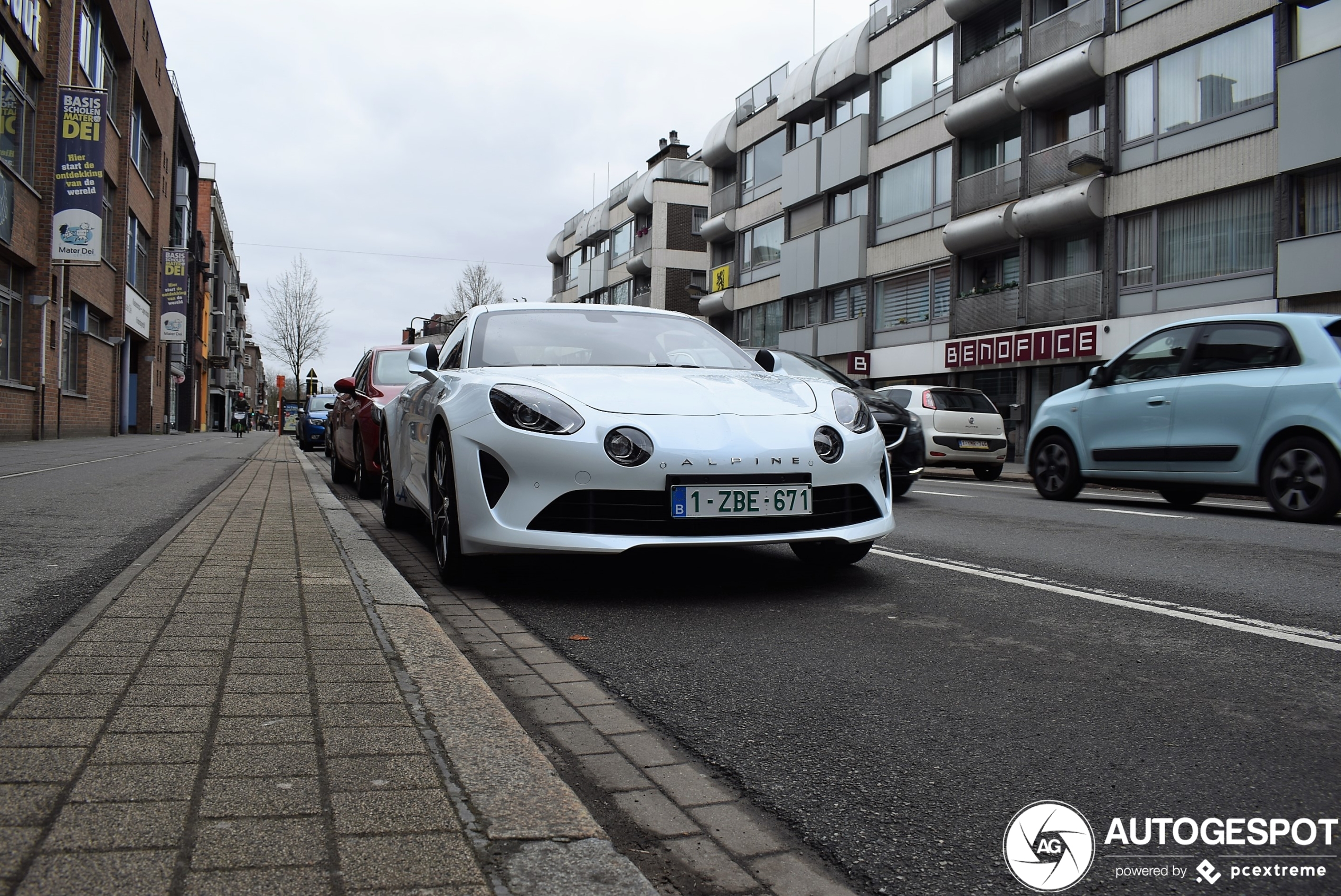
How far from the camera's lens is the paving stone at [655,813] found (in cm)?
215

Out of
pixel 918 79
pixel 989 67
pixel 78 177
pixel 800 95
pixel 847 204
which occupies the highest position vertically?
pixel 800 95

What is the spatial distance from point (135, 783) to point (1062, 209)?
2467cm

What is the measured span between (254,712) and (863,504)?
9.71 feet

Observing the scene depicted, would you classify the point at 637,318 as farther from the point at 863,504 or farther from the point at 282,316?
the point at 282,316

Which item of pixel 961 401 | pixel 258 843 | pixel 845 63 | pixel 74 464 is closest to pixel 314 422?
pixel 74 464

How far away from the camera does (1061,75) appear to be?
2403 centimetres

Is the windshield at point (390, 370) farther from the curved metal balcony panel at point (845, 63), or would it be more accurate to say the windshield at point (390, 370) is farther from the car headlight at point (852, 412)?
the curved metal balcony panel at point (845, 63)

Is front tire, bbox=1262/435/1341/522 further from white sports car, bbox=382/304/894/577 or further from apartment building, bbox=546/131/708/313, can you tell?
apartment building, bbox=546/131/708/313

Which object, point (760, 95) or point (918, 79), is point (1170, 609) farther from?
point (760, 95)

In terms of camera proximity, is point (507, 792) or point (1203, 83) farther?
point (1203, 83)

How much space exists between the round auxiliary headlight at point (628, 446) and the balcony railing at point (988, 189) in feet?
78.1

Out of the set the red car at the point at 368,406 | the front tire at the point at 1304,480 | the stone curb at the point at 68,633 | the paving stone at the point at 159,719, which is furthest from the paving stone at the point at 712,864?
the front tire at the point at 1304,480

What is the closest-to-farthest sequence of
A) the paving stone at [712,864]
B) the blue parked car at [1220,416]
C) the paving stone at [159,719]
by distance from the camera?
1. the paving stone at [712,864]
2. the paving stone at [159,719]
3. the blue parked car at [1220,416]

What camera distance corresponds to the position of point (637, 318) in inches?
247
